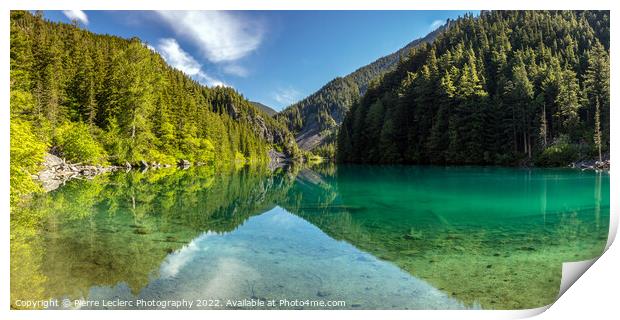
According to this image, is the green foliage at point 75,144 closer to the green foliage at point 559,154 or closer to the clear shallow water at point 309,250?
the clear shallow water at point 309,250

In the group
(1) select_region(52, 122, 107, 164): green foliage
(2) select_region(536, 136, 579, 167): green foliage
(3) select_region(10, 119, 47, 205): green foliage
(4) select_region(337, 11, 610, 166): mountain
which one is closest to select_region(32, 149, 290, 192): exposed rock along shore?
(1) select_region(52, 122, 107, 164): green foliage

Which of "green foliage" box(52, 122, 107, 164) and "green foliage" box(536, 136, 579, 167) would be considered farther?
"green foliage" box(536, 136, 579, 167)

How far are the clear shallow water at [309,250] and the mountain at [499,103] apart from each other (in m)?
26.6

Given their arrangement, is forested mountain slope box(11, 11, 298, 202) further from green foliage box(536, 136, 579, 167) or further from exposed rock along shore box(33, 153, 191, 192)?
green foliage box(536, 136, 579, 167)

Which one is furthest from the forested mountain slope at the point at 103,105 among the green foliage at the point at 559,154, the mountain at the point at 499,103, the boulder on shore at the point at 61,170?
the green foliage at the point at 559,154

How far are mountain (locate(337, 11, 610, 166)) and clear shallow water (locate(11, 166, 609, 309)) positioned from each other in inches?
1048

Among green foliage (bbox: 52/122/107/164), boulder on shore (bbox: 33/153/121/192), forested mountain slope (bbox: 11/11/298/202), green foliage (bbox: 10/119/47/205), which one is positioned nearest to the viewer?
green foliage (bbox: 10/119/47/205)

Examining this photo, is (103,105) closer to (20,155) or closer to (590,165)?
(20,155)

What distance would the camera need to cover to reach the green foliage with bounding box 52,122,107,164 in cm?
2747

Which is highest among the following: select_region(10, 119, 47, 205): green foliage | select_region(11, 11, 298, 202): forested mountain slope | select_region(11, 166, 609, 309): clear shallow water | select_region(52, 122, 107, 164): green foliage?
select_region(11, 11, 298, 202): forested mountain slope

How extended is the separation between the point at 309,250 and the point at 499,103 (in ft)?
152

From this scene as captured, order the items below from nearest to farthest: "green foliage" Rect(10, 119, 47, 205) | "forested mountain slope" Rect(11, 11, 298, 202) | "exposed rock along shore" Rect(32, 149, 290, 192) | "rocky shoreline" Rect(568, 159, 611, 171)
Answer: "green foliage" Rect(10, 119, 47, 205) < "exposed rock along shore" Rect(32, 149, 290, 192) < "rocky shoreline" Rect(568, 159, 611, 171) < "forested mountain slope" Rect(11, 11, 298, 202)

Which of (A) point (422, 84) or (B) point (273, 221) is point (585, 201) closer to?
(B) point (273, 221)
